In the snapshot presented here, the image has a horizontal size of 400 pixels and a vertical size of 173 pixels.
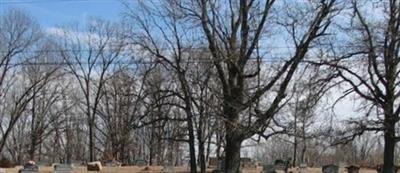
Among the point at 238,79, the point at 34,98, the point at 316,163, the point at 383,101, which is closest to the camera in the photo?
the point at 238,79

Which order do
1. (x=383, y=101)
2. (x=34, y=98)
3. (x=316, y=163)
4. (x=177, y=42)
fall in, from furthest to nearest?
(x=316, y=163) → (x=34, y=98) → (x=177, y=42) → (x=383, y=101)

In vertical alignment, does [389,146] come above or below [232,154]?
above

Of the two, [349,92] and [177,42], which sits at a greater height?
[177,42]

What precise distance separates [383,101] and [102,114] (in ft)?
154

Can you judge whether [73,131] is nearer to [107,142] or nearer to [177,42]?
[107,142]

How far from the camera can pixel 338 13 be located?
28281 mm

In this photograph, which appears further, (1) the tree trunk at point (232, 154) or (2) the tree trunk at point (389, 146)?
(2) the tree trunk at point (389, 146)

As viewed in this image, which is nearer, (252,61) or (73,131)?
(252,61)

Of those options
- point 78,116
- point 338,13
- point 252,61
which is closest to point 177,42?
point 252,61

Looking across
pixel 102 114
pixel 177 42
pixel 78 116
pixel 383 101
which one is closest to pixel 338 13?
pixel 383 101

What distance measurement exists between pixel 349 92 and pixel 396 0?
4.57m

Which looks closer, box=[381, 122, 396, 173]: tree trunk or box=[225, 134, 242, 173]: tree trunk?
box=[225, 134, 242, 173]: tree trunk

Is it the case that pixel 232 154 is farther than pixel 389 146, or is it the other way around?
pixel 389 146

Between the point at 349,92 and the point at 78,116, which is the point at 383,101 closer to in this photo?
the point at 349,92
